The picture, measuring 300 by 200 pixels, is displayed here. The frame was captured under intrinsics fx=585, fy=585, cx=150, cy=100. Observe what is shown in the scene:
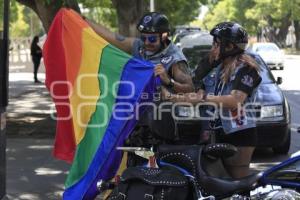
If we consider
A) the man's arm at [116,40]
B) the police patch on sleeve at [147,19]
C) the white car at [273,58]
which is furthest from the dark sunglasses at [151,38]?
the white car at [273,58]

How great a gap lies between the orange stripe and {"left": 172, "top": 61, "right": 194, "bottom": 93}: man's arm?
32.6 inches

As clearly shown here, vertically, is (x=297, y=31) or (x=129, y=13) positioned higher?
(x=129, y=13)

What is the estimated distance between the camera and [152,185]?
4.05 metres

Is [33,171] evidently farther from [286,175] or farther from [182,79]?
[286,175]

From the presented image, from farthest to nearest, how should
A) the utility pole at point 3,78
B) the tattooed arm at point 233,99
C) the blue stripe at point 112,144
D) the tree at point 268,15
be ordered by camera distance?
the tree at point 268,15 → the utility pole at point 3,78 → the blue stripe at point 112,144 → the tattooed arm at point 233,99

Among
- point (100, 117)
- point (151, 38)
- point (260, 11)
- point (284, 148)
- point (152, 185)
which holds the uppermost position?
point (260, 11)

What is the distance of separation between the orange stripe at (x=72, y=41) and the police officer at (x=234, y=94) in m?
0.87

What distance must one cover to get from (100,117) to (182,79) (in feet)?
2.53

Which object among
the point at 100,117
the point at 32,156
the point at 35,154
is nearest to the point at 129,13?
the point at 35,154

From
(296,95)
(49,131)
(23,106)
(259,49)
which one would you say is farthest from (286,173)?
(259,49)

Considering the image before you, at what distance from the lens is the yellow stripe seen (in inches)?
191

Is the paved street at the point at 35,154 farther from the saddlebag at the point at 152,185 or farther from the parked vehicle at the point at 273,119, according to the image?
the saddlebag at the point at 152,185

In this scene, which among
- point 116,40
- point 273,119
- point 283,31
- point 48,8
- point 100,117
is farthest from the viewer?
point 283,31

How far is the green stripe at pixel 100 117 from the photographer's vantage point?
15.6 feet
